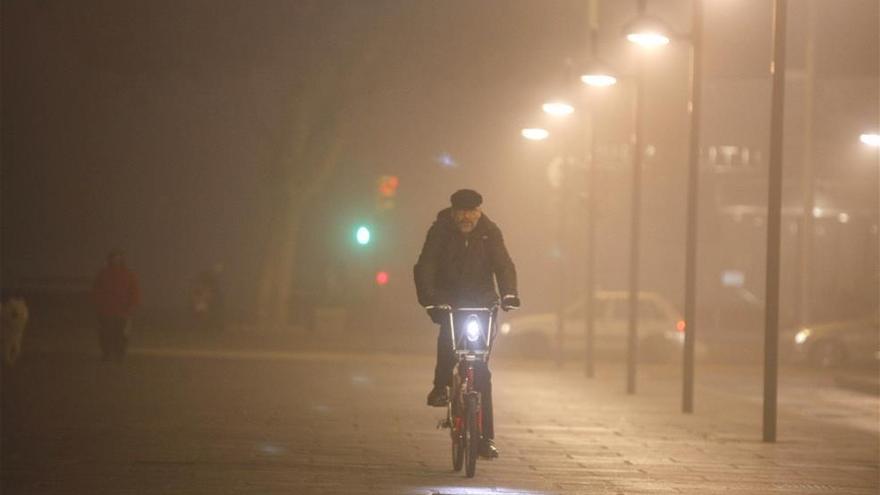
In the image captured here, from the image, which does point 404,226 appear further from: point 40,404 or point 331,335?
point 40,404

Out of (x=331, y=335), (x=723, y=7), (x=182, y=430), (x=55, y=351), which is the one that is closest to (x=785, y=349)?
Answer: (x=723, y=7)

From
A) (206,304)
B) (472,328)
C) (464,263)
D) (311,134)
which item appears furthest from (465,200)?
(206,304)

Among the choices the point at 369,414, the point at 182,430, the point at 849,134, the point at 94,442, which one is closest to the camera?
the point at 94,442

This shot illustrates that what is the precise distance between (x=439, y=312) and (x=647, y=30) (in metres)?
7.55

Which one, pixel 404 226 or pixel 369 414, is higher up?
pixel 404 226

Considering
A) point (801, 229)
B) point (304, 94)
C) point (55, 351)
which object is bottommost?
point (55, 351)

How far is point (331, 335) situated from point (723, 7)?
1233 centimetres

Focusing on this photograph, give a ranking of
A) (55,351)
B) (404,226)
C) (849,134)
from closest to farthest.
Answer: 1. (55,351)
2. (404,226)
3. (849,134)

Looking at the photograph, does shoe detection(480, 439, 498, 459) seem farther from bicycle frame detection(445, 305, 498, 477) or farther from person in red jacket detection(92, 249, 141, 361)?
person in red jacket detection(92, 249, 141, 361)

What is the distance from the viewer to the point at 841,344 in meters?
34.0

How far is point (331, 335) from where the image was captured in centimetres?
4019

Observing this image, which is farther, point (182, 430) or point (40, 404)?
point (40, 404)

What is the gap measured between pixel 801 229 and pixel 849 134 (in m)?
21.9

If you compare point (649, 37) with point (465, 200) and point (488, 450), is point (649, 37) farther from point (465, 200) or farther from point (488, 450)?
point (488, 450)
